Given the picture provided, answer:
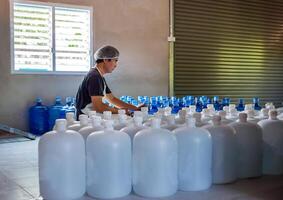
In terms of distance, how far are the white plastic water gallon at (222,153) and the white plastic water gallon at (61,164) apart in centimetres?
67

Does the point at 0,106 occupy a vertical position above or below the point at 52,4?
below

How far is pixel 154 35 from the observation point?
243 inches

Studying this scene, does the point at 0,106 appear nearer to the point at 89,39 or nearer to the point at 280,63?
the point at 89,39

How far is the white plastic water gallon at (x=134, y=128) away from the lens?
5.71ft

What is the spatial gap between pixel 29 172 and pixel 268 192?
4.79 ft

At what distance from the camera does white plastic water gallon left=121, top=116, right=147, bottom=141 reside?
1.74 meters

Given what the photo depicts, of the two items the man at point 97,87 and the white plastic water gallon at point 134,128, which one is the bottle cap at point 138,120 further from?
the man at point 97,87

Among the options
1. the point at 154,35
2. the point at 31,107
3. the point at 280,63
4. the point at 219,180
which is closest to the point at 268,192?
the point at 219,180

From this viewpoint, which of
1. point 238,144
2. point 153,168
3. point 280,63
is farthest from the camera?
point 280,63

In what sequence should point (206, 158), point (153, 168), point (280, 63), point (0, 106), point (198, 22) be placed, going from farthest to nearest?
1. point (280, 63)
2. point (198, 22)
3. point (0, 106)
4. point (206, 158)
5. point (153, 168)

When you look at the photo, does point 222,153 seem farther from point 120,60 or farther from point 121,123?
point 120,60

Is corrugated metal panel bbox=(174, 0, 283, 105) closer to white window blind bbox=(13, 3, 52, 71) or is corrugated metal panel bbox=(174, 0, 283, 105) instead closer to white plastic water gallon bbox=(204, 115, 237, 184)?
white window blind bbox=(13, 3, 52, 71)

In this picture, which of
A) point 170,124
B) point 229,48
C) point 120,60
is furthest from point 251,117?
point 229,48

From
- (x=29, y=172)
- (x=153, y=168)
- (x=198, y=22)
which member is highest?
(x=198, y=22)
